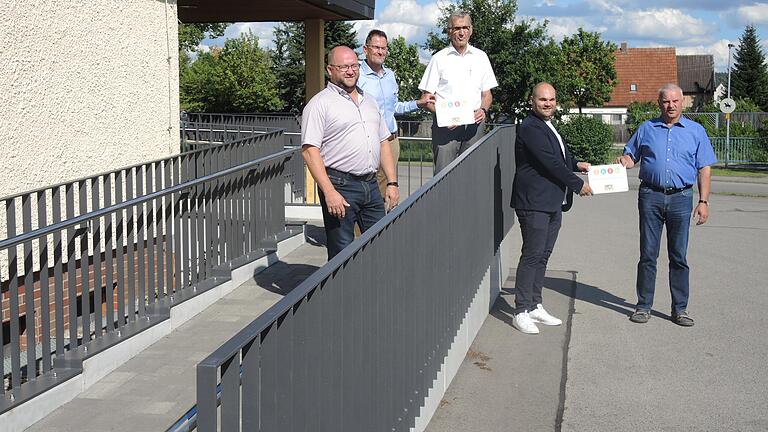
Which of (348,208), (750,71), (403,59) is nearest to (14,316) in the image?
(348,208)

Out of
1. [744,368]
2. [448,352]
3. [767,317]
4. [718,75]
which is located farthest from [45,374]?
[718,75]

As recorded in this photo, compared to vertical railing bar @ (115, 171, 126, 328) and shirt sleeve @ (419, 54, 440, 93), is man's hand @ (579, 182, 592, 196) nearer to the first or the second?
shirt sleeve @ (419, 54, 440, 93)

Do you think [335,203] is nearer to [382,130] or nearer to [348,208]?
[348,208]

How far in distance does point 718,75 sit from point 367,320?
119 meters

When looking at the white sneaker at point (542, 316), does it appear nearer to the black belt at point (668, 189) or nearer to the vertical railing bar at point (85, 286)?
the black belt at point (668, 189)

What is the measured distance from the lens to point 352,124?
6.27 metres

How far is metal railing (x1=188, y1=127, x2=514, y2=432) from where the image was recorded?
2.62 m

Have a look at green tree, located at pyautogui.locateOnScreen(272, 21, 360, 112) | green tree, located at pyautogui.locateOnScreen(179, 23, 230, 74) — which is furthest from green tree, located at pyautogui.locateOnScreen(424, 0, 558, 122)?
green tree, located at pyautogui.locateOnScreen(179, 23, 230, 74)

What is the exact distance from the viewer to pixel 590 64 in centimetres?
7188

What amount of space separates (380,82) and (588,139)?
27898mm

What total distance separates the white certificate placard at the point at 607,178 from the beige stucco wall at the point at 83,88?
373 centimetres

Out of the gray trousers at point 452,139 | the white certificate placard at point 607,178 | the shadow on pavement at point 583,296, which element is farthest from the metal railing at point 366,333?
the shadow on pavement at point 583,296

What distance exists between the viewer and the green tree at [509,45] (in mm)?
44688

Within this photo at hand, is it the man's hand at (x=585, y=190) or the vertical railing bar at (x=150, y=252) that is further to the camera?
the man's hand at (x=585, y=190)
